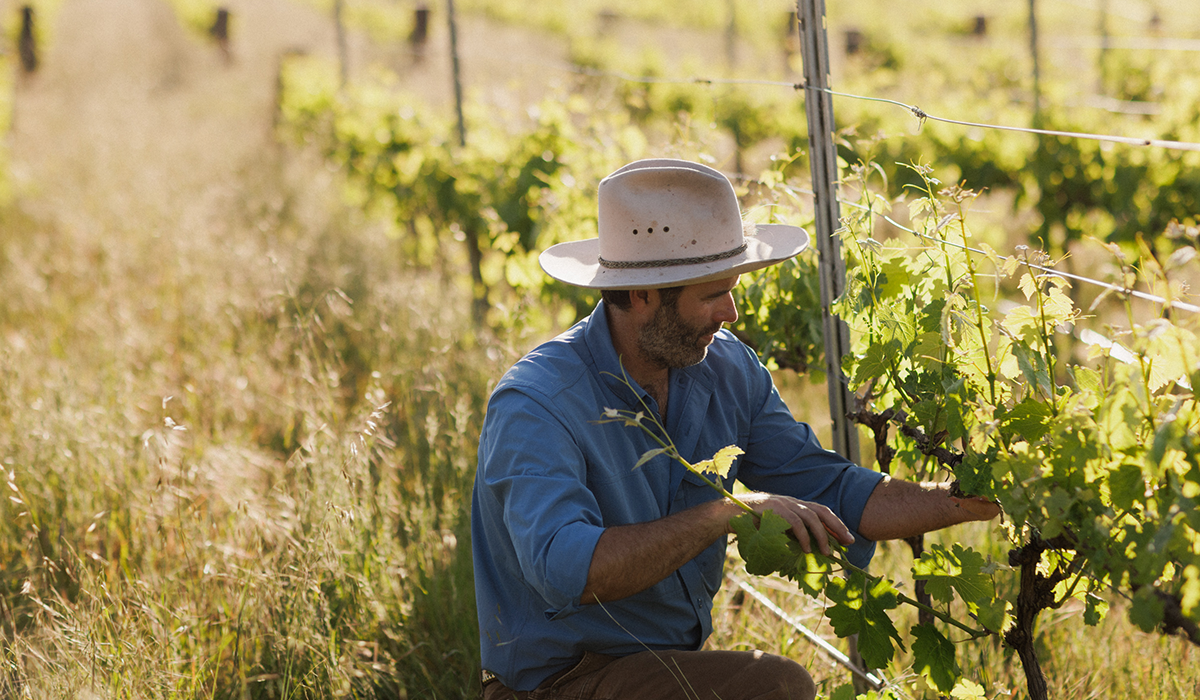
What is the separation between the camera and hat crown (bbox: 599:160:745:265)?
2.12 m

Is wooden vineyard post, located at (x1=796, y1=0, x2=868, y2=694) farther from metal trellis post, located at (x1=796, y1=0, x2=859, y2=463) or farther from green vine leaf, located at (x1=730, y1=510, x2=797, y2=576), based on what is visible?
green vine leaf, located at (x1=730, y1=510, x2=797, y2=576)

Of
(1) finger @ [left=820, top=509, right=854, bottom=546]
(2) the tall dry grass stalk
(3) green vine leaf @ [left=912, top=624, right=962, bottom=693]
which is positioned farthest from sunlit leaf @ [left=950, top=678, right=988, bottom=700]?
(2) the tall dry grass stalk

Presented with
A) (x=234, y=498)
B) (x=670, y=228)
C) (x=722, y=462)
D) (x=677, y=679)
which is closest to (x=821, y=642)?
(x=677, y=679)

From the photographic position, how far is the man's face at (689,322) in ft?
7.00

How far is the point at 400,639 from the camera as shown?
9.11 ft

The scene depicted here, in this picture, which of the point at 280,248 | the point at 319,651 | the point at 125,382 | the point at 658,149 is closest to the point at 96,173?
the point at 280,248

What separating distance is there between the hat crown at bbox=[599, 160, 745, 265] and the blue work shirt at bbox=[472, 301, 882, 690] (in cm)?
Answer: 23

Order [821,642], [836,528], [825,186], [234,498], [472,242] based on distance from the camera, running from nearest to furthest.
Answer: [836,528]
[825,186]
[821,642]
[234,498]
[472,242]

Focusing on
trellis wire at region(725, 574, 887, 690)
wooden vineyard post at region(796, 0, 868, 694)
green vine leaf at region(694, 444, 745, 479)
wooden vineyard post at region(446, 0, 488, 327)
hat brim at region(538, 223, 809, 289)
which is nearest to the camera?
green vine leaf at region(694, 444, 745, 479)

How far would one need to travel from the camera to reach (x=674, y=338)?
2.16 meters

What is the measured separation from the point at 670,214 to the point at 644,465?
564 mm

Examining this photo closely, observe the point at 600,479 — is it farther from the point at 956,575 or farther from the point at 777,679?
the point at 956,575

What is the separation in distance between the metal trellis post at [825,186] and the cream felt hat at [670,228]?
29 cm

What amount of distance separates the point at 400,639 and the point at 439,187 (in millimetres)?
3712
